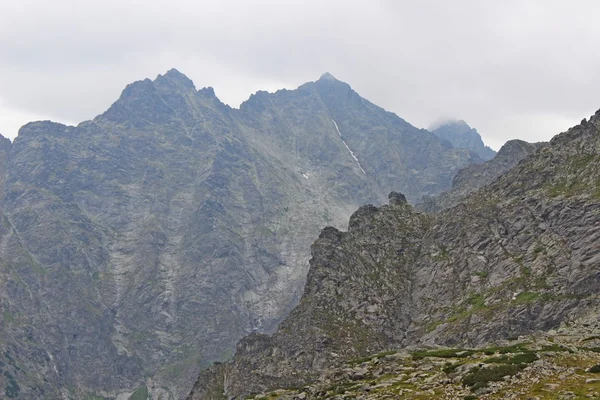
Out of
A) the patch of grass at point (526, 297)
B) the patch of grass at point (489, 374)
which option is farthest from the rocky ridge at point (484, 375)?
the patch of grass at point (526, 297)

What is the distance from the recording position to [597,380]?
48875 mm

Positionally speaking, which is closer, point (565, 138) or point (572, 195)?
point (572, 195)

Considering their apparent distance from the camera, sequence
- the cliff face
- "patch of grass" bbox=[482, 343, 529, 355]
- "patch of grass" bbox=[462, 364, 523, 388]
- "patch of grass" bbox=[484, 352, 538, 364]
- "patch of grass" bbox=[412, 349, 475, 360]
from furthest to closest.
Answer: the cliff face, "patch of grass" bbox=[412, 349, 475, 360], "patch of grass" bbox=[482, 343, 529, 355], "patch of grass" bbox=[484, 352, 538, 364], "patch of grass" bbox=[462, 364, 523, 388]

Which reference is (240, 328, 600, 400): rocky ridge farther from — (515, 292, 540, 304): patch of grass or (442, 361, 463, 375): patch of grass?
(515, 292, 540, 304): patch of grass

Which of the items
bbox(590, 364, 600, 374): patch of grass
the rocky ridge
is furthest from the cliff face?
bbox(590, 364, 600, 374): patch of grass

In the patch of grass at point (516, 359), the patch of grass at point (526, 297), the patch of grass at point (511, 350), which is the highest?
the patch of grass at point (526, 297)

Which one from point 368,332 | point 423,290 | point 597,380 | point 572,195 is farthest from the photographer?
point 423,290

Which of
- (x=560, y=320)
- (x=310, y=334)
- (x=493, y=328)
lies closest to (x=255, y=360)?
(x=310, y=334)

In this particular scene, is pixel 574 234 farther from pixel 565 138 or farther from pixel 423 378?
pixel 423 378

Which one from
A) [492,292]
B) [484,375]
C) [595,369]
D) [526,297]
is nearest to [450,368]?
[484,375]

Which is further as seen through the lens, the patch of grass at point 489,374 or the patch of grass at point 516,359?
the patch of grass at point 516,359

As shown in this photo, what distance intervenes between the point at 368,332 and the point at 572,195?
7435cm

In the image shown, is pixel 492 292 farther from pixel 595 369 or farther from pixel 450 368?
pixel 595 369

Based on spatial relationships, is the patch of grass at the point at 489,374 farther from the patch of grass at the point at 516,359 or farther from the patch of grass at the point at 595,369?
the patch of grass at the point at 595,369
